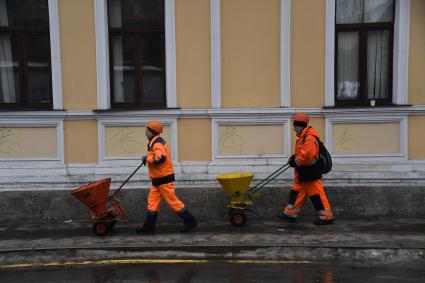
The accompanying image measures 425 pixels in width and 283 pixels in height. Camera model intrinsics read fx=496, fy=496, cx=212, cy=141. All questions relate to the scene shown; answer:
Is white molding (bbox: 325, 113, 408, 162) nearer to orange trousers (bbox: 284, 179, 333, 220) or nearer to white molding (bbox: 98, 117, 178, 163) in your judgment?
orange trousers (bbox: 284, 179, 333, 220)

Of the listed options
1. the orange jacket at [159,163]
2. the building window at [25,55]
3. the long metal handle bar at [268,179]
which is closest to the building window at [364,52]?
the long metal handle bar at [268,179]

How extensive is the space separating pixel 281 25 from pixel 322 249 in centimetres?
402

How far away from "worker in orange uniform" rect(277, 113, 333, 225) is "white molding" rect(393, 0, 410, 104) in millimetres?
1995

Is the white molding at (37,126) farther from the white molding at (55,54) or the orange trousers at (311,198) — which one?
the orange trousers at (311,198)

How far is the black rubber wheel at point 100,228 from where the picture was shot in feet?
25.5

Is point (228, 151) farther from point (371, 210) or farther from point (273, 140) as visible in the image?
point (371, 210)

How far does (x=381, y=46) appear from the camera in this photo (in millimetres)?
9188

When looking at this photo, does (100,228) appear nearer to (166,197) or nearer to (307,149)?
(166,197)

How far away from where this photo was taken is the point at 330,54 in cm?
888

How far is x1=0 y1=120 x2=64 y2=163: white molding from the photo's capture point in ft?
29.1

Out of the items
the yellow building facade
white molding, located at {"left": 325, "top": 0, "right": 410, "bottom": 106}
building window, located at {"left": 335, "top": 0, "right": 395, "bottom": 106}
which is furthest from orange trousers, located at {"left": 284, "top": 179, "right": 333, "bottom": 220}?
building window, located at {"left": 335, "top": 0, "right": 395, "bottom": 106}

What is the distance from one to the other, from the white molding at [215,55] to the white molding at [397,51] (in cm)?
193

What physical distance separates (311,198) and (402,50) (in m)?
3.16

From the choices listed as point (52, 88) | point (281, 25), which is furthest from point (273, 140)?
point (52, 88)
